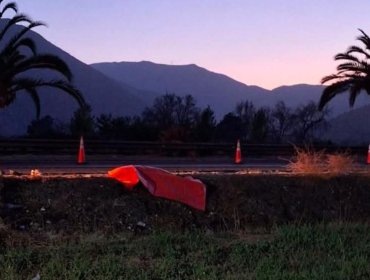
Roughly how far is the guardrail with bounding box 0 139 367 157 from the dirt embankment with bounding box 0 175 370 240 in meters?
11.0

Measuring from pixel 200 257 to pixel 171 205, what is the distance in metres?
3.89

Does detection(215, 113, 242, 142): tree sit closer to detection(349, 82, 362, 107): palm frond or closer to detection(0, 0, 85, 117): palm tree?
detection(349, 82, 362, 107): palm frond

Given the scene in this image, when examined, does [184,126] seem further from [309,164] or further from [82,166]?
[309,164]

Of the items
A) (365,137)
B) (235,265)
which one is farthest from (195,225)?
(365,137)

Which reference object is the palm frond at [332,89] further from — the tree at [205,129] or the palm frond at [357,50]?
the tree at [205,129]

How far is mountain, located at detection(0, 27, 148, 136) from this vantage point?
7556cm

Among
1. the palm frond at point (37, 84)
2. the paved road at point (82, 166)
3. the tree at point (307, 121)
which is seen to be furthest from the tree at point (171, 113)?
the palm frond at point (37, 84)

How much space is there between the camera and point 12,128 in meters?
74.2

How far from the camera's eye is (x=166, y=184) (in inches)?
480

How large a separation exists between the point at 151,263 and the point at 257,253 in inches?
58.2

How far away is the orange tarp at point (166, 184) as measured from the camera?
1208 centimetres

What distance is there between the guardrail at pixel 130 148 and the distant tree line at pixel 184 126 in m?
1.68

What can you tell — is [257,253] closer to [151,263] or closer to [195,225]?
[151,263]

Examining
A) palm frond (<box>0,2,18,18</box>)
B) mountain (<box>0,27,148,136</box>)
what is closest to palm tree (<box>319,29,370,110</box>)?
palm frond (<box>0,2,18,18</box>)
